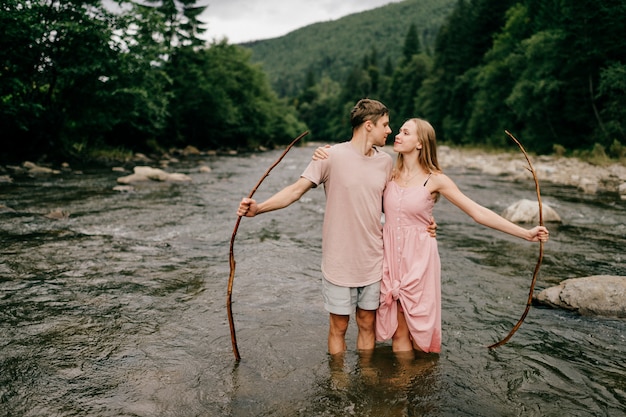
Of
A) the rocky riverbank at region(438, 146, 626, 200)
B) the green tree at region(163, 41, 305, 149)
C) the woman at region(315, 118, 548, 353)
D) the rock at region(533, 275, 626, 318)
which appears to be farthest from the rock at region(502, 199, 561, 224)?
the green tree at region(163, 41, 305, 149)

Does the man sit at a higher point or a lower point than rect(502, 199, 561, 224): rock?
higher

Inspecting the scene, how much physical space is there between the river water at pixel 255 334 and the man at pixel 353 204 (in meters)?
0.80

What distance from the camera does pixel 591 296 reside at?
5488 millimetres

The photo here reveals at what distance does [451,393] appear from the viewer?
370cm

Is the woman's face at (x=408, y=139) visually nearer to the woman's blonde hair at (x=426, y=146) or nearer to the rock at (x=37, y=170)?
the woman's blonde hair at (x=426, y=146)

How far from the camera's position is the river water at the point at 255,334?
11.5ft

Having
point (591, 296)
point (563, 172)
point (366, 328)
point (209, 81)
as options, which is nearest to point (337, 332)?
point (366, 328)

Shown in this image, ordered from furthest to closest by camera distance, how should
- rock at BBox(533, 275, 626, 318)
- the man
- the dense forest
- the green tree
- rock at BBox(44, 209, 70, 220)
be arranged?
the green tree
the dense forest
rock at BBox(44, 209, 70, 220)
rock at BBox(533, 275, 626, 318)
the man

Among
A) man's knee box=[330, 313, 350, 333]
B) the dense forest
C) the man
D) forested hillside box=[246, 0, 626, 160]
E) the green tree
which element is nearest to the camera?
the man

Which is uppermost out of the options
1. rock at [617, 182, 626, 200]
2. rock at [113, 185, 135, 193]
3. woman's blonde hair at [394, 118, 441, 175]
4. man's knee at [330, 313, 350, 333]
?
woman's blonde hair at [394, 118, 441, 175]

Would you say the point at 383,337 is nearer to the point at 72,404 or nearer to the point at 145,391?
the point at 145,391

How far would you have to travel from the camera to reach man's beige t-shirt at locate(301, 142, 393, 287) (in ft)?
11.9

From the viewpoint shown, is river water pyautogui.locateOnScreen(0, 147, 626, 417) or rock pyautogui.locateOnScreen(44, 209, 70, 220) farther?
rock pyautogui.locateOnScreen(44, 209, 70, 220)

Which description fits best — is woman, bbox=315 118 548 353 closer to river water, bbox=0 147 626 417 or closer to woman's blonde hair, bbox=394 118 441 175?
woman's blonde hair, bbox=394 118 441 175
